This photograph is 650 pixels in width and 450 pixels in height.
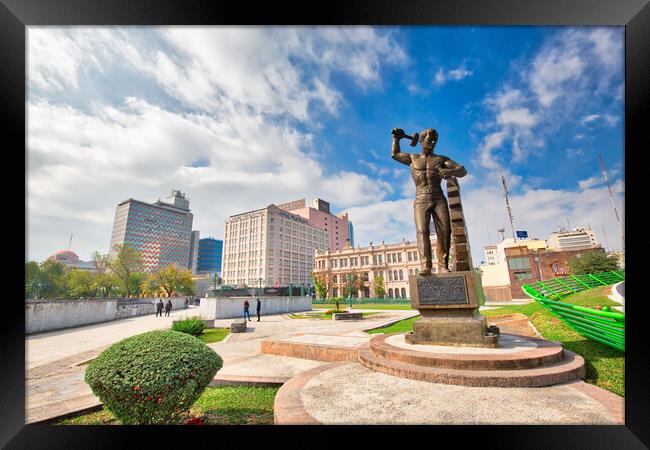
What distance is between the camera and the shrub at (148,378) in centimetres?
294

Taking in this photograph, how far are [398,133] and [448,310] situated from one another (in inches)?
158

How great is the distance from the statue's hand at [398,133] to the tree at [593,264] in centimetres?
→ 3195

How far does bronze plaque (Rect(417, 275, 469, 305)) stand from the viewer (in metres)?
5.57

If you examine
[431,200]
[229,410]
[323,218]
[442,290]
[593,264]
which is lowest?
[229,410]

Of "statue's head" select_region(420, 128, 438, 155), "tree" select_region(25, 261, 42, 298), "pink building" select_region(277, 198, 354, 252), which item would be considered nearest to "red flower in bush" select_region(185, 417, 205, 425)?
"statue's head" select_region(420, 128, 438, 155)

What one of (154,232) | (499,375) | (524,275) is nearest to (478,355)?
(499,375)

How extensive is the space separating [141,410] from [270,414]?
1616 mm

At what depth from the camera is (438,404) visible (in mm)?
3203

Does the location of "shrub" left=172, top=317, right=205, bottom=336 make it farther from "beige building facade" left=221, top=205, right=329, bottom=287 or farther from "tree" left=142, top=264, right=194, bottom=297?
"beige building facade" left=221, top=205, right=329, bottom=287

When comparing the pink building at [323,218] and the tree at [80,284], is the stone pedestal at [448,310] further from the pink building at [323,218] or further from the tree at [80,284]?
the pink building at [323,218]

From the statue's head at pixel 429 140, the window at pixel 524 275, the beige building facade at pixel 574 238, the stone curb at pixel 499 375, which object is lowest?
the stone curb at pixel 499 375

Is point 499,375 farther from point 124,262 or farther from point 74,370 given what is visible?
point 124,262

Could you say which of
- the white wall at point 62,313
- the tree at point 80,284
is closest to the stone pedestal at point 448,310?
the white wall at point 62,313

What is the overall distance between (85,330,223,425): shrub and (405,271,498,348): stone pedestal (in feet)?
13.1
